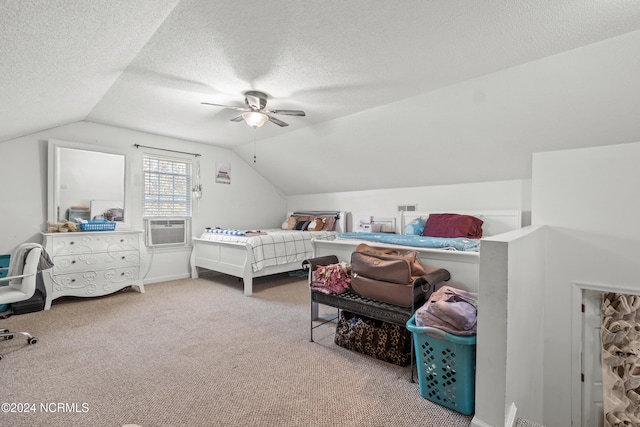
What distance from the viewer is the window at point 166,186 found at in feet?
15.1

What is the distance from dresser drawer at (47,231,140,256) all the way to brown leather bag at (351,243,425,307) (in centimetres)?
327

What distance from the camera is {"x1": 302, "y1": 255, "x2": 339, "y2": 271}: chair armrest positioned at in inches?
105

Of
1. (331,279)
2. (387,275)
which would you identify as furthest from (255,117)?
(387,275)

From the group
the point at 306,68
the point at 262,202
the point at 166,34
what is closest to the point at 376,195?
the point at 262,202

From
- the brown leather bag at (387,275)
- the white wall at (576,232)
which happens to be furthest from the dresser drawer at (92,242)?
the white wall at (576,232)

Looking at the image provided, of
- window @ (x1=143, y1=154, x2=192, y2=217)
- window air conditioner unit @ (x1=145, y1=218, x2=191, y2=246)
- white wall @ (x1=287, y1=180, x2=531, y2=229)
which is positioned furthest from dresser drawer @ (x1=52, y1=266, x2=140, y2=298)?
white wall @ (x1=287, y1=180, x2=531, y2=229)

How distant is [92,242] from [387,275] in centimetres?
367

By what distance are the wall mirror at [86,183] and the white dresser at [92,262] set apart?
498 millimetres

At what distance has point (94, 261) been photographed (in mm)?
3627

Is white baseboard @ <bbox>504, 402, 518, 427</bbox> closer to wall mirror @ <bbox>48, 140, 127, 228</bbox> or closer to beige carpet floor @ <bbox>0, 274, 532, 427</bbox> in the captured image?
beige carpet floor @ <bbox>0, 274, 532, 427</bbox>

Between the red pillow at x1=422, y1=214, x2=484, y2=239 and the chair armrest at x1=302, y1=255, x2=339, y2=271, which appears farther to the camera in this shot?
the red pillow at x1=422, y1=214, x2=484, y2=239

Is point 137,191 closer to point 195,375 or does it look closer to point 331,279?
point 195,375

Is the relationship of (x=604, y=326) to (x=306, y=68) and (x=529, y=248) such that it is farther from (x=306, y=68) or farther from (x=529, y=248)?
(x=306, y=68)

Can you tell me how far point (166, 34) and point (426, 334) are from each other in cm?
263
